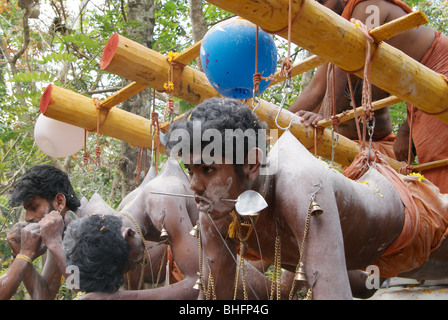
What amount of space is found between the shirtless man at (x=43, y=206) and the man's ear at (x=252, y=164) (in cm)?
173

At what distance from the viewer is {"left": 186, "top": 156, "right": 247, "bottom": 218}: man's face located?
2.13 m

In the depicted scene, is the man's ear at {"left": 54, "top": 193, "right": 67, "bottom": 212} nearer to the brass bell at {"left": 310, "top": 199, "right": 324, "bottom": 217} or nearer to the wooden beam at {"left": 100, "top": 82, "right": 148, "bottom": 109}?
the wooden beam at {"left": 100, "top": 82, "right": 148, "bottom": 109}

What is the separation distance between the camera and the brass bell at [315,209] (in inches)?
77.0

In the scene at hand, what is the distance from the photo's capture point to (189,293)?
9.34 feet

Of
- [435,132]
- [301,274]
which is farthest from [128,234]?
[435,132]

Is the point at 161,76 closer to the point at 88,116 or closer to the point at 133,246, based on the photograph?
the point at 88,116

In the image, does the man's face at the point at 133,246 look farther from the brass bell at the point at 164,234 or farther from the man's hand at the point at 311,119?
the man's hand at the point at 311,119

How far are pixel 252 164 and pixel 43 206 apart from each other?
7.11 ft

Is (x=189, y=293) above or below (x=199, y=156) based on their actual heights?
below

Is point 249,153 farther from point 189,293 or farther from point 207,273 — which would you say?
point 189,293

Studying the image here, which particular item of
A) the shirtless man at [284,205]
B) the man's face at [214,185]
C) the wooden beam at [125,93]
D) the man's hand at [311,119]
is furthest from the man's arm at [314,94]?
the man's face at [214,185]

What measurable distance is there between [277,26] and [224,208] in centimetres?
90

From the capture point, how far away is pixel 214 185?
2131 mm
